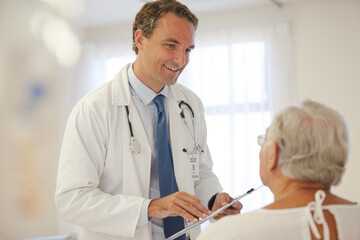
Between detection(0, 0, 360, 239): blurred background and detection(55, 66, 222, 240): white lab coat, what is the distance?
268cm

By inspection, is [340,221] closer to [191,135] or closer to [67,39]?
[191,135]

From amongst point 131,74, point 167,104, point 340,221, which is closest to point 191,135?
point 167,104

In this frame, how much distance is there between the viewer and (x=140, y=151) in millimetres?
1907

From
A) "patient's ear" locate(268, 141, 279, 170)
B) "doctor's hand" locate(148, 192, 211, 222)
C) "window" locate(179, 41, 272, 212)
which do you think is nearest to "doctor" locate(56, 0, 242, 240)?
"doctor's hand" locate(148, 192, 211, 222)

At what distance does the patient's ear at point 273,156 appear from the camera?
1.25m

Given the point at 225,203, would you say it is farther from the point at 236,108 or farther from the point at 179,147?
the point at 236,108

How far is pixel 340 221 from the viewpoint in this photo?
46.0 inches

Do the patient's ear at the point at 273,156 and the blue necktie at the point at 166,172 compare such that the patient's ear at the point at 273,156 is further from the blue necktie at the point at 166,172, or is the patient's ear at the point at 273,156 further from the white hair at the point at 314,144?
the blue necktie at the point at 166,172

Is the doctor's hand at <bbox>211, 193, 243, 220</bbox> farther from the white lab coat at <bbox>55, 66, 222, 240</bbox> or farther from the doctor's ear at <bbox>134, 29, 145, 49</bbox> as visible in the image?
the doctor's ear at <bbox>134, 29, 145, 49</bbox>

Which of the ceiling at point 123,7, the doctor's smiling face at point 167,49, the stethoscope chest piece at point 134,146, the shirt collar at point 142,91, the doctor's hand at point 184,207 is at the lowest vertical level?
the doctor's hand at point 184,207

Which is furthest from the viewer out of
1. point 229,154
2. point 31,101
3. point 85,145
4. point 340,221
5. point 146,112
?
point 229,154

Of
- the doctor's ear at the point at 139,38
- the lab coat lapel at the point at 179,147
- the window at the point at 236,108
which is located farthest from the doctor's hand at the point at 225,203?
the window at the point at 236,108

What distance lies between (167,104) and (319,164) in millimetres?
1048

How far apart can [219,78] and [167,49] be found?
119 inches
